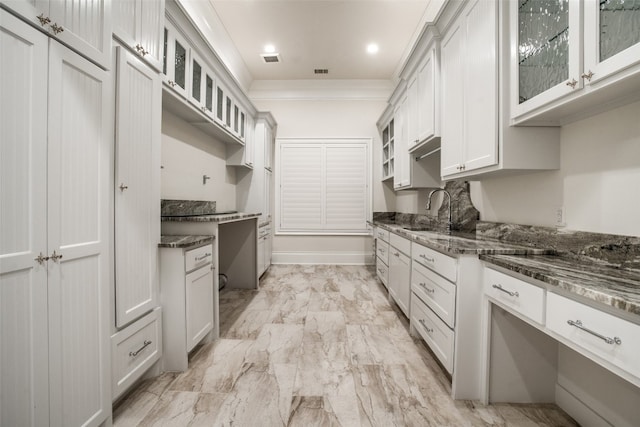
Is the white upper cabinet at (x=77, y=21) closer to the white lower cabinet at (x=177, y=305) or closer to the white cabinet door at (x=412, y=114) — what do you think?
the white lower cabinet at (x=177, y=305)

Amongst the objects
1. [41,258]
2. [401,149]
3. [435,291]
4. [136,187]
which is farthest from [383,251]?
[41,258]

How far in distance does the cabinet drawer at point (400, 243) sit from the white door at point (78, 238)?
7.03 ft

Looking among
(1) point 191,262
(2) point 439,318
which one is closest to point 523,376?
Result: (2) point 439,318

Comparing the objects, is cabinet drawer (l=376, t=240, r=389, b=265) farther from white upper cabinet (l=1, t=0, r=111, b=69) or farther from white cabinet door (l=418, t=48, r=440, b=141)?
white upper cabinet (l=1, t=0, r=111, b=69)

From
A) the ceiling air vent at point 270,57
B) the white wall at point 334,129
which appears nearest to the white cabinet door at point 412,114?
the white wall at point 334,129

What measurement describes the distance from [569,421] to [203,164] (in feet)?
12.4

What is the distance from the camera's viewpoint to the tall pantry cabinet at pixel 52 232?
0.93 metres

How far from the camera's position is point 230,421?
57.3 inches

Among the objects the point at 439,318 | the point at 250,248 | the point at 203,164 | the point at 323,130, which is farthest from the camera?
the point at 323,130

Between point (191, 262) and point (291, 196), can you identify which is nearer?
point (191, 262)

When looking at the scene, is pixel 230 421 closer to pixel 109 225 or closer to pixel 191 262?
pixel 191 262

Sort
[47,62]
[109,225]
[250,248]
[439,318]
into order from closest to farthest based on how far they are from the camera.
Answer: [47,62] → [109,225] → [439,318] → [250,248]

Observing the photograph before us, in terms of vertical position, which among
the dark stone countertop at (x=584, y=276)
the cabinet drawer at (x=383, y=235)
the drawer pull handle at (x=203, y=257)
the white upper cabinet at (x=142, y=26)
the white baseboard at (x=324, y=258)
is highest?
the white upper cabinet at (x=142, y=26)

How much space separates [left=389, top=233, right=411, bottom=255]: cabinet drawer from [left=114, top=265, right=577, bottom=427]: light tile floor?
69 cm
